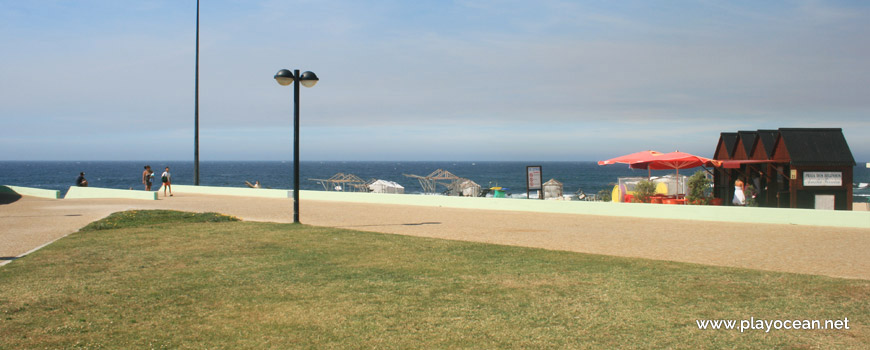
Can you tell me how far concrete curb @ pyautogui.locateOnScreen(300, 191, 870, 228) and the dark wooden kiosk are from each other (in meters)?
2.77

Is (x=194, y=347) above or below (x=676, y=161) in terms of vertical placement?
below

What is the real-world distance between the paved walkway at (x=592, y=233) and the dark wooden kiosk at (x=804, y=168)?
3769mm

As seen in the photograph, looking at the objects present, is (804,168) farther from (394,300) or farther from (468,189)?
(468,189)

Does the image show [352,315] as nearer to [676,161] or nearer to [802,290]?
[802,290]

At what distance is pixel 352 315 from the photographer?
215 inches

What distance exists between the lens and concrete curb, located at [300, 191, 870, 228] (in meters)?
13.7

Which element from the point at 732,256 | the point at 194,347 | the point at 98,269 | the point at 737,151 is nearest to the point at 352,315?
the point at 194,347

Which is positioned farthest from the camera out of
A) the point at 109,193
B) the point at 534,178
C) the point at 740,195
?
the point at 109,193

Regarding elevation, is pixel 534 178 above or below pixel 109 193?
above

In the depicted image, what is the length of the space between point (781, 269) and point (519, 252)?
3.57 meters

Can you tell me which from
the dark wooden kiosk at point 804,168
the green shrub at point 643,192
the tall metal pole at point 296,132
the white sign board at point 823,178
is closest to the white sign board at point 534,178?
the green shrub at point 643,192

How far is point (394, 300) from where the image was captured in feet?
19.7

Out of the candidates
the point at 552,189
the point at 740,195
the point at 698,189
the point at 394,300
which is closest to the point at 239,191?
the point at 552,189

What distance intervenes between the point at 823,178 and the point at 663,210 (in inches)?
186
